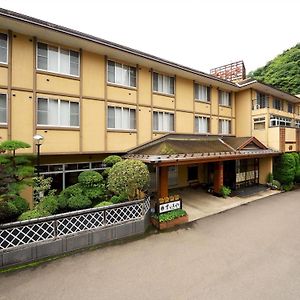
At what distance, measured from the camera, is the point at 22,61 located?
10.4 metres

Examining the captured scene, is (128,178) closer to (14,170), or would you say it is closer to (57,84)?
(14,170)

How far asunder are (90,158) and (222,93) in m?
14.3

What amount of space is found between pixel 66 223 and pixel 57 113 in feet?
20.1

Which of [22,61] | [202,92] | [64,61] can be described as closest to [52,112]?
[22,61]

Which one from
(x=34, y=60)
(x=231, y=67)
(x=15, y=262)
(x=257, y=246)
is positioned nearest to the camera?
(x=15, y=262)

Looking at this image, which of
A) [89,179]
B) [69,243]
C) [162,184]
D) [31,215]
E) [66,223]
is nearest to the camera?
[69,243]

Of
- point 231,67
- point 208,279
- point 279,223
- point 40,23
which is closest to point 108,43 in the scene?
point 40,23

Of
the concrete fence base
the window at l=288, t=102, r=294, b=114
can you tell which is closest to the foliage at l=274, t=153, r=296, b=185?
the window at l=288, t=102, r=294, b=114

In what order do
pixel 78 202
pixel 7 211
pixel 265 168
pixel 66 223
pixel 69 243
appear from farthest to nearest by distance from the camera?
A: 1. pixel 265 168
2. pixel 78 202
3. pixel 7 211
4. pixel 66 223
5. pixel 69 243

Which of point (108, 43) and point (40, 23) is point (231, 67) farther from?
point (40, 23)

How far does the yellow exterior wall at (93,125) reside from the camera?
12.2 m

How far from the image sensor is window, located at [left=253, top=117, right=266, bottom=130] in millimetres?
19775

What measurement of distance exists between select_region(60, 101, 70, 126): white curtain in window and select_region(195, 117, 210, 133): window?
10690 millimetres

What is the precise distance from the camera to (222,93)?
20.3 m
